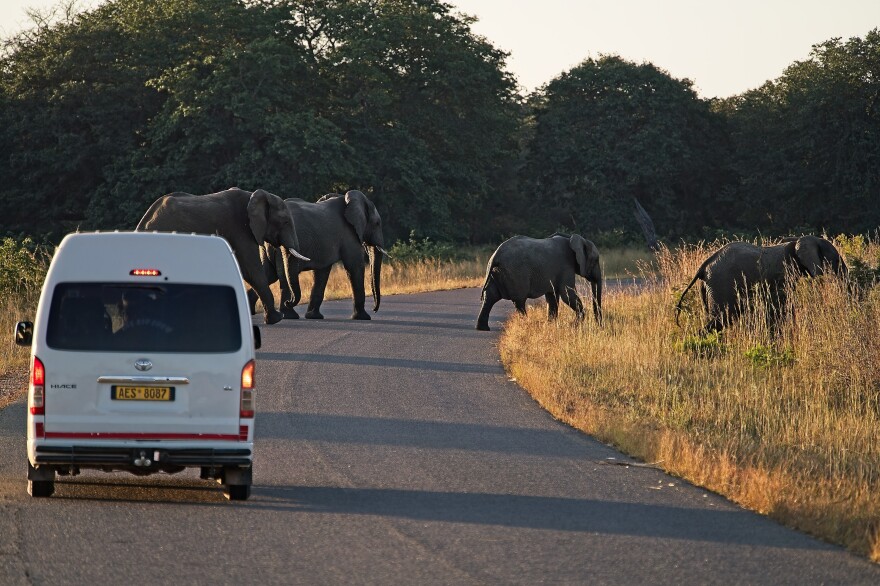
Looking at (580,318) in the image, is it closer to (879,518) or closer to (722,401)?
(722,401)

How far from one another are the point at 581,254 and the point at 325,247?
5.05 meters

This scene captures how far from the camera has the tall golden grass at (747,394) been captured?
35.8 ft

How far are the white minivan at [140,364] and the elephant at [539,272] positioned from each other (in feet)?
51.7

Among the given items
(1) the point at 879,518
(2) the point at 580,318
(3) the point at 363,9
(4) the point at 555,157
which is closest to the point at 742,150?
(4) the point at 555,157

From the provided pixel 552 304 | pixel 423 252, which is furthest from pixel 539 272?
pixel 423 252

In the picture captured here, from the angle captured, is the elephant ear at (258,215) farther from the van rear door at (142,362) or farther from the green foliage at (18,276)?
the van rear door at (142,362)

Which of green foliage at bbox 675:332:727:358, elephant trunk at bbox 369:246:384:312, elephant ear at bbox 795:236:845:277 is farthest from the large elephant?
elephant ear at bbox 795:236:845:277

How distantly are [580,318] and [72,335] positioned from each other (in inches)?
594

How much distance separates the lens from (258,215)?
25312 millimetres

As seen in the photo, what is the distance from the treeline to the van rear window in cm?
4083

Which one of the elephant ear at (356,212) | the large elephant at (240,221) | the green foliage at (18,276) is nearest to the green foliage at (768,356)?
the large elephant at (240,221)

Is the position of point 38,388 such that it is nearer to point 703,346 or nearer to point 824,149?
point 703,346

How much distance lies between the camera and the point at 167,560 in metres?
8.59

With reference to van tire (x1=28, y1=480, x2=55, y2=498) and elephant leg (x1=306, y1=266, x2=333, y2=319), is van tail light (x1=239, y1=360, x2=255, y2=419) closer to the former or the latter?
van tire (x1=28, y1=480, x2=55, y2=498)
